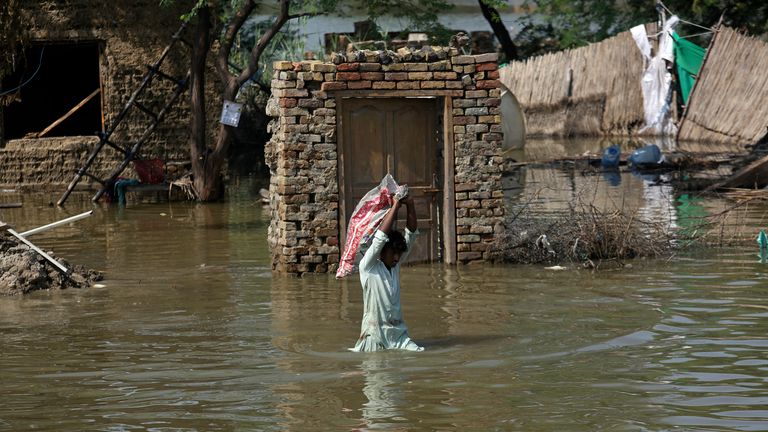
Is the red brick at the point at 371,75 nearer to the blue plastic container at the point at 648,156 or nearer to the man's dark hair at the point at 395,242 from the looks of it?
the man's dark hair at the point at 395,242

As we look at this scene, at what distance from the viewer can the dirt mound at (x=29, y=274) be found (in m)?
11.5

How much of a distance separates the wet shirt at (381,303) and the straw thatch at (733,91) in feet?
52.2

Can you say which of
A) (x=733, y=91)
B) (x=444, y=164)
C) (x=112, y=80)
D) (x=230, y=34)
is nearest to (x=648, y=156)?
(x=733, y=91)

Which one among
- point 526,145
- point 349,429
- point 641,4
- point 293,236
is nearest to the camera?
point 349,429

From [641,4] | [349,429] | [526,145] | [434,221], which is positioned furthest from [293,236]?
[641,4]

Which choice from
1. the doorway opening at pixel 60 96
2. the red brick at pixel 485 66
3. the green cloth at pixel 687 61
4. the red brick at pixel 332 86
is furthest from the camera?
the green cloth at pixel 687 61

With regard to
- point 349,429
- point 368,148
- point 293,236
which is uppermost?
point 368,148

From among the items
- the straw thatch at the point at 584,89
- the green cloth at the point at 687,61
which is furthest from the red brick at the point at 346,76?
the straw thatch at the point at 584,89

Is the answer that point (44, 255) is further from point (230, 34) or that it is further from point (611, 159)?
point (611, 159)

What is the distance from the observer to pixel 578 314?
988 cm

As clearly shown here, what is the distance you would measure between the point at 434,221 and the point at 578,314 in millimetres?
3045

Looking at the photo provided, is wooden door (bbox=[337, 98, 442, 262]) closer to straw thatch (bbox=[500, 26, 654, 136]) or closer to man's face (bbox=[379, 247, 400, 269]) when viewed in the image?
man's face (bbox=[379, 247, 400, 269])

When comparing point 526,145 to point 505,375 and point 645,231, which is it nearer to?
point 645,231

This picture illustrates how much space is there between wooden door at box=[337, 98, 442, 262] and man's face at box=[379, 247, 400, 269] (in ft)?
12.8
